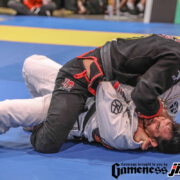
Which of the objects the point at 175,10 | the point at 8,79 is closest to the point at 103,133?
the point at 8,79

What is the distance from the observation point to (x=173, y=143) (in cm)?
205

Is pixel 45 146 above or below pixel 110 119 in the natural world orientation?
below

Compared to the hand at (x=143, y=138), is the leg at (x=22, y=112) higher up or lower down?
higher up

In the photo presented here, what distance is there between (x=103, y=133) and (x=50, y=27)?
16.2 ft

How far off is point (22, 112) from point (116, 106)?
0.72 metres

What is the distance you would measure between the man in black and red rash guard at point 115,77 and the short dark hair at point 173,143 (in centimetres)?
15

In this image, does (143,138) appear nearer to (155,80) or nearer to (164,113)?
(164,113)

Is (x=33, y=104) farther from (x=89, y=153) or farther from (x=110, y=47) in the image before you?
(x=110, y=47)

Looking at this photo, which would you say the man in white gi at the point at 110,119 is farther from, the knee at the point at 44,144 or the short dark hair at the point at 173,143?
the knee at the point at 44,144

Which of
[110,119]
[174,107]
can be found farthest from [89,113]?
[174,107]

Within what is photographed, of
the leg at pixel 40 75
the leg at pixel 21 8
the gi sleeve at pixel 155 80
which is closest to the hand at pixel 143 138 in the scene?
the gi sleeve at pixel 155 80

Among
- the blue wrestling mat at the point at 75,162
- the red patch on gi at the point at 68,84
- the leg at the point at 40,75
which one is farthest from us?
the leg at the point at 40,75

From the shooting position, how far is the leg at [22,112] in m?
2.12

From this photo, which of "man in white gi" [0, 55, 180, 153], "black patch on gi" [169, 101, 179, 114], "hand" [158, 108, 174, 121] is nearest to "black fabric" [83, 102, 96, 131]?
"man in white gi" [0, 55, 180, 153]
